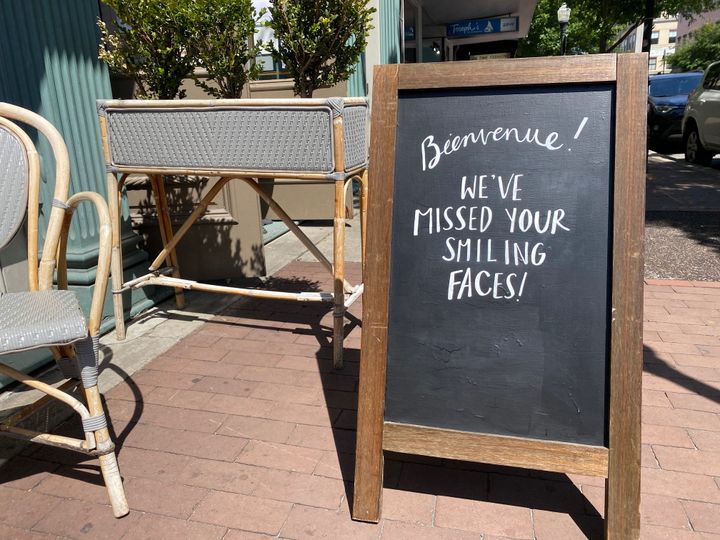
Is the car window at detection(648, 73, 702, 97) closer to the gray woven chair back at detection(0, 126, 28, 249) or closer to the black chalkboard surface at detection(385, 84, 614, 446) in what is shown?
the black chalkboard surface at detection(385, 84, 614, 446)

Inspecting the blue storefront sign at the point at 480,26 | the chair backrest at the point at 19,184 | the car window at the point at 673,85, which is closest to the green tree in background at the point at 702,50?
the blue storefront sign at the point at 480,26

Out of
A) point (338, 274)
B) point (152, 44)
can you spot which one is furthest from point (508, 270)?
point (152, 44)

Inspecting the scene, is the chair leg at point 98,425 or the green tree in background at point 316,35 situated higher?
the green tree in background at point 316,35

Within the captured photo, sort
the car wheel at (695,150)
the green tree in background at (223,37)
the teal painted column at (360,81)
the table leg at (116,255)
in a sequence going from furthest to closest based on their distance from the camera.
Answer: the car wheel at (695,150)
the teal painted column at (360,81)
the table leg at (116,255)
the green tree in background at (223,37)

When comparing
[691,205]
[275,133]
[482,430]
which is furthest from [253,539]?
[691,205]

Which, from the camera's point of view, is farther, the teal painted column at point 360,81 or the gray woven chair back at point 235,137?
the teal painted column at point 360,81

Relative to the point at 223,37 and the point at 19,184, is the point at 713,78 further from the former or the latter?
the point at 19,184

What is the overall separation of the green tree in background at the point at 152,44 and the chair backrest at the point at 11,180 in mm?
1289

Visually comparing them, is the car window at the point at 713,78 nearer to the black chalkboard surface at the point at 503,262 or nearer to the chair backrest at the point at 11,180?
the black chalkboard surface at the point at 503,262

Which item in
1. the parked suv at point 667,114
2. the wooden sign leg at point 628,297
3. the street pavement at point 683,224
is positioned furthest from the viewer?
the parked suv at point 667,114

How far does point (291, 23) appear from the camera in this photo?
3312mm

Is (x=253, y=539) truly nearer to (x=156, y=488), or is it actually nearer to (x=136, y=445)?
(x=156, y=488)

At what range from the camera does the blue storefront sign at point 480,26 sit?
1675 centimetres

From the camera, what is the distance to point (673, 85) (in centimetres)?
1409
